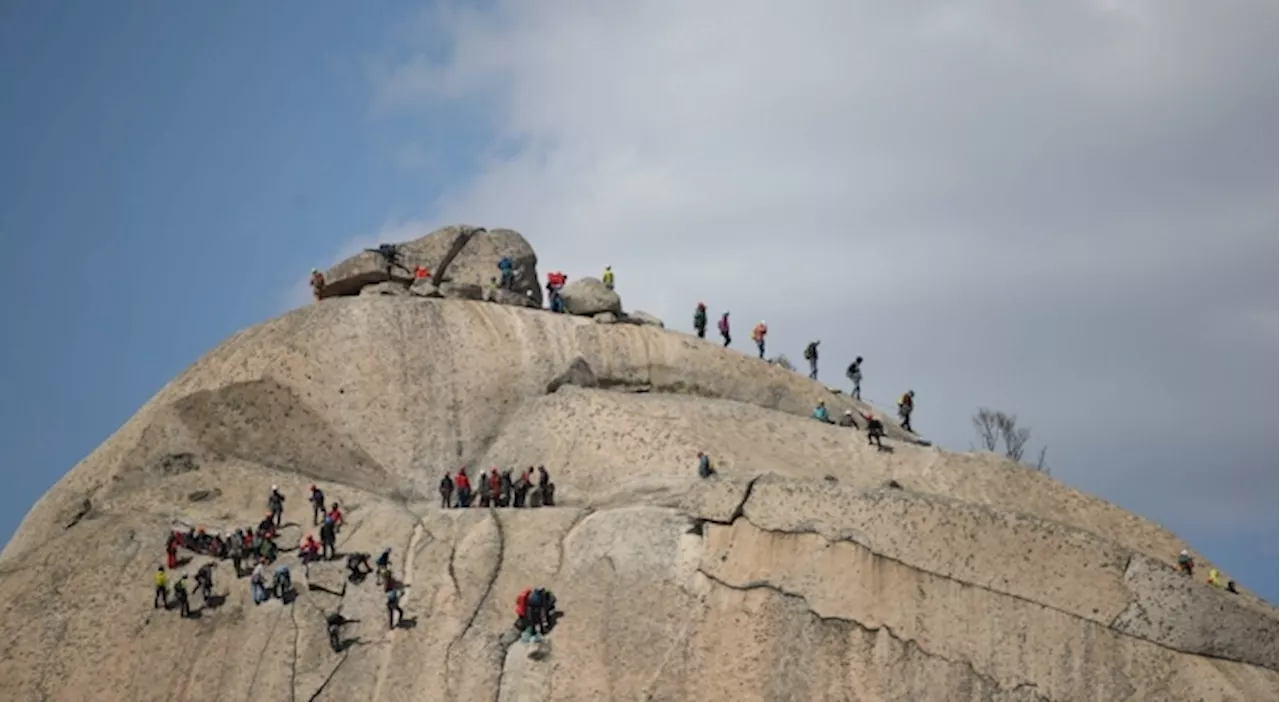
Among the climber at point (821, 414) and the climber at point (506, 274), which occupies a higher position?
the climber at point (506, 274)

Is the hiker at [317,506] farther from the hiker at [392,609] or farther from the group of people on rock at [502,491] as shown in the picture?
the hiker at [392,609]

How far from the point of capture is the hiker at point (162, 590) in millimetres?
35781

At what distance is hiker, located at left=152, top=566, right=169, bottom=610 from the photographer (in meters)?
35.8

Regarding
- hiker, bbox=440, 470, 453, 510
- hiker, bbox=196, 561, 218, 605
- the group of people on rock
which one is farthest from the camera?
hiker, bbox=440, 470, 453, 510

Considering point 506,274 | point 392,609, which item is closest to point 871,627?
point 392,609

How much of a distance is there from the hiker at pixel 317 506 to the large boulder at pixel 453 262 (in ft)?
34.2

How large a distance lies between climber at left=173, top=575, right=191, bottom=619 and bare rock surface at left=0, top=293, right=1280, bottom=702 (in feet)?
1.25

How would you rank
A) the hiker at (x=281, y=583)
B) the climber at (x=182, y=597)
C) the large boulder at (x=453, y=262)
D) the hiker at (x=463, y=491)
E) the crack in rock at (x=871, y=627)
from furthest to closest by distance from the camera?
the large boulder at (x=453, y=262) < the hiker at (x=463, y=491) < the hiker at (x=281, y=583) < the climber at (x=182, y=597) < the crack in rock at (x=871, y=627)

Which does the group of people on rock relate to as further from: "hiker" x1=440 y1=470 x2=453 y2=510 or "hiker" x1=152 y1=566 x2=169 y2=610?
"hiker" x1=152 y1=566 x2=169 y2=610

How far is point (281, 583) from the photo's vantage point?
35781 mm

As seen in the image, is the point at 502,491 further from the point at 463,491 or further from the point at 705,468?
the point at 705,468

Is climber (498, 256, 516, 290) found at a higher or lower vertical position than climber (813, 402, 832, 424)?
higher

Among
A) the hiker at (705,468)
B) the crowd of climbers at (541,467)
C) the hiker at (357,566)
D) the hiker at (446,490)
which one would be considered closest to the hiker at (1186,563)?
the crowd of climbers at (541,467)

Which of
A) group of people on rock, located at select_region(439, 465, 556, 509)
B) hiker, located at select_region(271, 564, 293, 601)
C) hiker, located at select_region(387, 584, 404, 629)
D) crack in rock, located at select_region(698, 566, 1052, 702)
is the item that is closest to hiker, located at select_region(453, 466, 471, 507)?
group of people on rock, located at select_region(439, 465, 556, 509)
